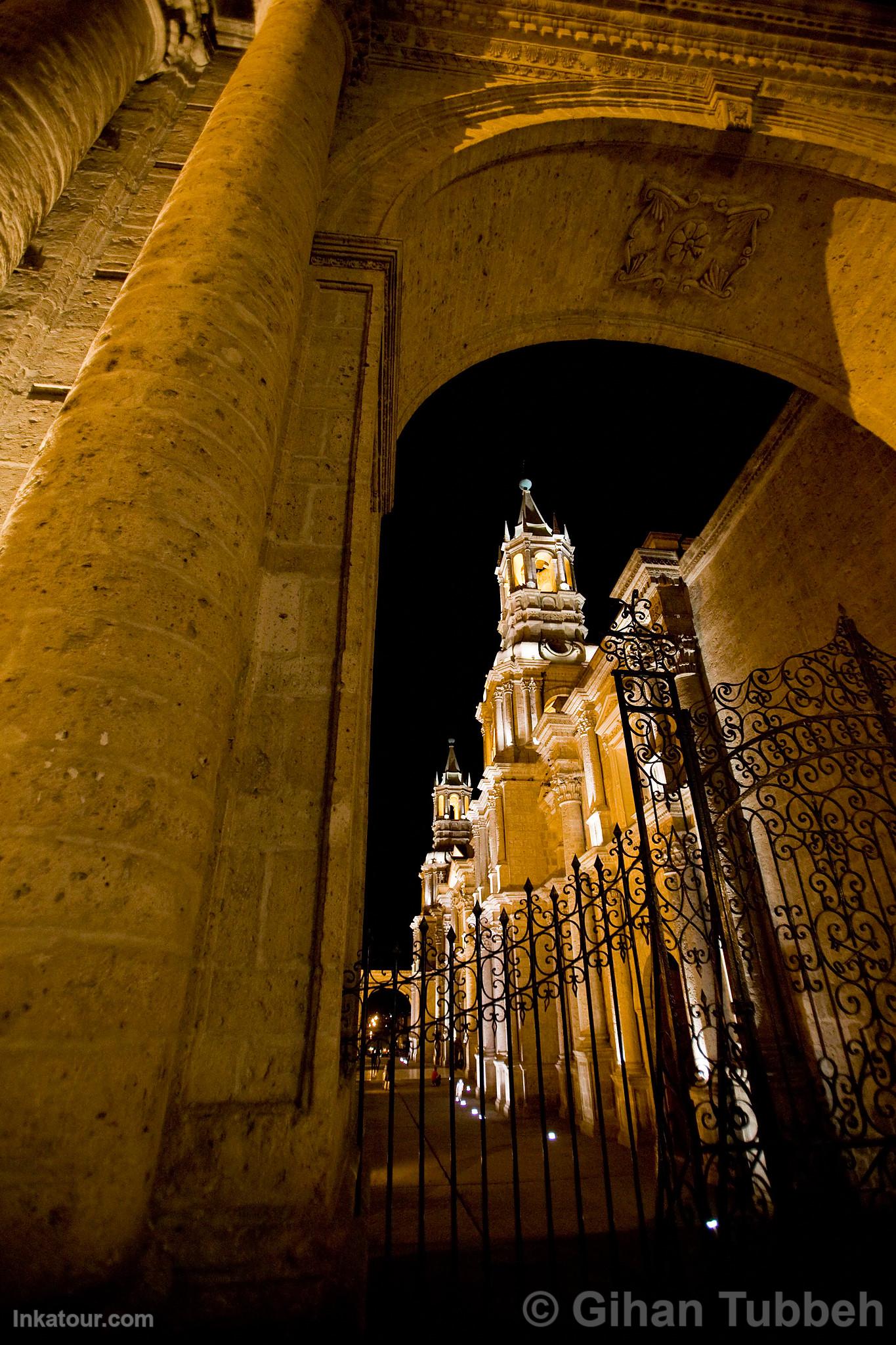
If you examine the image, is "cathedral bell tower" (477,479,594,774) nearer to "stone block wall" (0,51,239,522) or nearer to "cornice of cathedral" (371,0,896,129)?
"cornice of cathedral" (371,0,896,129)

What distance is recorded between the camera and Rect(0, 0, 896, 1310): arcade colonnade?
153 centimetres

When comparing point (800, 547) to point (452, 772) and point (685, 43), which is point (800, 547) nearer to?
point (685, 43)

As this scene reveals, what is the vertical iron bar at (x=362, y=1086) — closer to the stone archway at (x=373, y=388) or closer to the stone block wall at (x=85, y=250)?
the stone archway at (x=373, y=388)

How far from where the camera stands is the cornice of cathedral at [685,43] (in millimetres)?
5219

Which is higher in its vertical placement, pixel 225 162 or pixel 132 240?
pixel 132 240

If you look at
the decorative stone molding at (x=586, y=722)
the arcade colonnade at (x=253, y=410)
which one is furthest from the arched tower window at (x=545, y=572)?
the arcade colonnade at (x=253, y=410)

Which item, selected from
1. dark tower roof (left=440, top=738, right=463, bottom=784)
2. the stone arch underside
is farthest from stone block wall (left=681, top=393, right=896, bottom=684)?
dark tower roof (left=440, top=738, right=463, bottom=784)

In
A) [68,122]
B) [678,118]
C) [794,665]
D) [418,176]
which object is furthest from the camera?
[794,665]

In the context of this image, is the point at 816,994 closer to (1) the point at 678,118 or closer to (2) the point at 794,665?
(2) the point at 794,665

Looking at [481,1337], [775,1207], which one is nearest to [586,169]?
[775,1207]

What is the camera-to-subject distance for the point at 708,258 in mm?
5734

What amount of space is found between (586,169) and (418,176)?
1795 mm

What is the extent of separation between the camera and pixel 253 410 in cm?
245

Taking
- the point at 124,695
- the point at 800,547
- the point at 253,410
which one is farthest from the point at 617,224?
the point at 124,695
